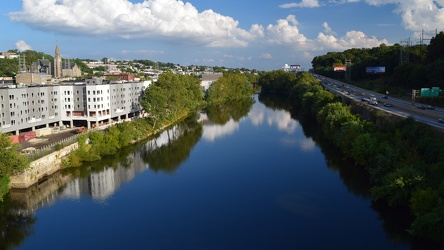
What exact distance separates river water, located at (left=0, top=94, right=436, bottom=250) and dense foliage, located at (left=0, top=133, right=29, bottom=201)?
3.61 feet

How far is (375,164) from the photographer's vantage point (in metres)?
23.7

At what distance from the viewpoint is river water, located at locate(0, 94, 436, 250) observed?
17766mm

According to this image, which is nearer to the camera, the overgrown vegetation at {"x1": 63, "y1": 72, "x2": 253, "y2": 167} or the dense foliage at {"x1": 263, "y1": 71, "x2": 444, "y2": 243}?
the dense foliage at {"x1": 263, "y1": 71, "x2": 444, "y2": 243}

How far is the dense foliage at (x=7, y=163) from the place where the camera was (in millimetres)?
21922

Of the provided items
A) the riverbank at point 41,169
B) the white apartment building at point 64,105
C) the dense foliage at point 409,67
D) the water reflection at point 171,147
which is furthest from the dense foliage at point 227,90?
the riverbank at point 41,169

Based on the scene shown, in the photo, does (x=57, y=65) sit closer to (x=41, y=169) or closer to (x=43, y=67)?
(x=43, y=67)

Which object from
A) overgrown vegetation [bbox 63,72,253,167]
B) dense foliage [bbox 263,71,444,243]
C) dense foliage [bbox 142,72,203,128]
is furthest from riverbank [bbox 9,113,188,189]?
dense foliage [bbox 263,71,444,243]

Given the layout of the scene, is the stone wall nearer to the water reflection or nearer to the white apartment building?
the water reflection

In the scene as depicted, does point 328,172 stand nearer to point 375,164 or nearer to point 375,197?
point 375,164

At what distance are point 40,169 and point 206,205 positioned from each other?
1205 cm

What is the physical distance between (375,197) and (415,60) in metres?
47.9

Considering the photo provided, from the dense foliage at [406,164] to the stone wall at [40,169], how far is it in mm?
20805

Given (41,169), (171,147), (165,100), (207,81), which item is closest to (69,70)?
(207,81)

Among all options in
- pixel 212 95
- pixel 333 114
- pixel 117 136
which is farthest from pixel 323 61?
pixel 117 136
